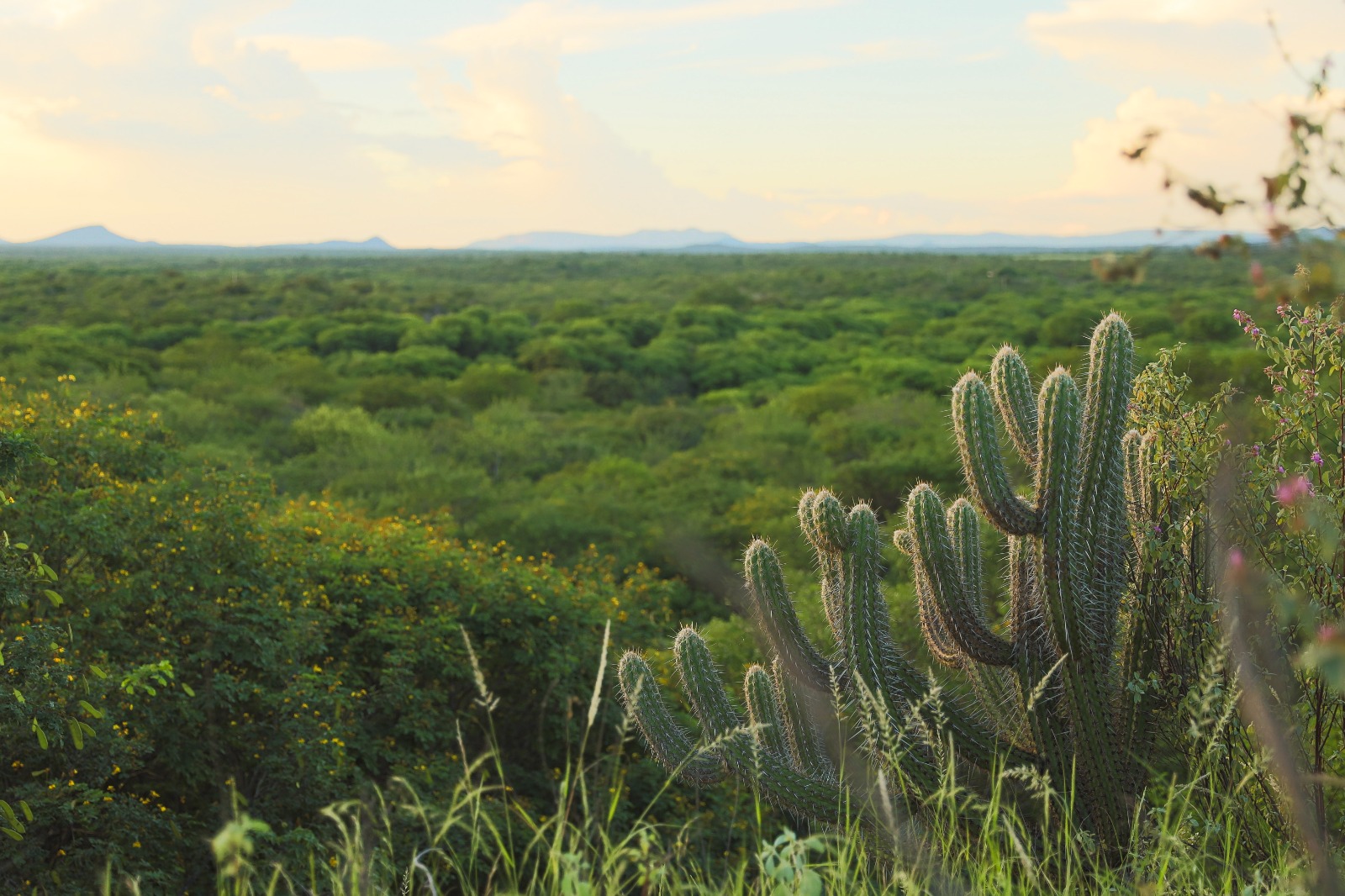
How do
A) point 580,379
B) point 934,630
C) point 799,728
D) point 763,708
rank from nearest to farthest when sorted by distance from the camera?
point 763,708, point 934,630, point 799,728, point 580,379

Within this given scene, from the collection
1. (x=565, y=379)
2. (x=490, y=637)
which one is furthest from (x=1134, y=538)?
(x=565, y=379)

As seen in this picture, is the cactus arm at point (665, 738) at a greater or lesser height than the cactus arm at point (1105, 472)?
lesser

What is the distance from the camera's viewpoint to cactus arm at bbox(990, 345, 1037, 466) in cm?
561

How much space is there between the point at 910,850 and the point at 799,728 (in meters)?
1.41

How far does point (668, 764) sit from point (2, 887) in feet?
11.3

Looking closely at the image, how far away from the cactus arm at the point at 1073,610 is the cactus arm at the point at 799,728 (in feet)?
4.00

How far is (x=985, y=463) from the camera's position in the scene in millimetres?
5301

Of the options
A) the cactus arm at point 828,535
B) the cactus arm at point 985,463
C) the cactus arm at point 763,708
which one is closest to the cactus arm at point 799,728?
the cactus arm at point 763,708

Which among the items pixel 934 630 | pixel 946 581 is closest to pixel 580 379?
pixel 934 630

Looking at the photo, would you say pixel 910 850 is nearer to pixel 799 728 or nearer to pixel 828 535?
pixel 799 728

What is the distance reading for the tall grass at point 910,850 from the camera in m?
2.62

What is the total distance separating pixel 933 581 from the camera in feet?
17.7

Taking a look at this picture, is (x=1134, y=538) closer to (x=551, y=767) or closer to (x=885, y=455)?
(x=551, y=767)

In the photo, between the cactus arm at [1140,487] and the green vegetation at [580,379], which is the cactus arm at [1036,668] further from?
the green vegetation at [580,379]
